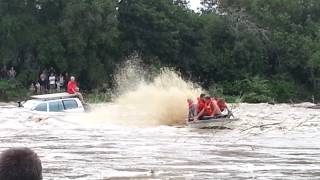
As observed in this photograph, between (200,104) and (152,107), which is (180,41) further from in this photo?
(200,104)

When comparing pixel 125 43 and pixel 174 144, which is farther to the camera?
pixel 125 43

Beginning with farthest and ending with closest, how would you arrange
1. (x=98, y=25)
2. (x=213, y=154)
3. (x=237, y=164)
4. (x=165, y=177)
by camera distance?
1. (x=98, y=25)
2. (x=213, y=154)
3. (x=237, y=164)
4. (x=165, y=177)

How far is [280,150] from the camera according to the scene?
707 inches

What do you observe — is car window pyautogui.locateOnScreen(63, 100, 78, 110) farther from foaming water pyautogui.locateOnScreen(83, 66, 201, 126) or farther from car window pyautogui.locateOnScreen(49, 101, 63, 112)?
foaming water pyautogui.locateOnScreen(83, 66, 201, 126)

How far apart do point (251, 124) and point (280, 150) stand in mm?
7556

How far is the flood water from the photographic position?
1385cm

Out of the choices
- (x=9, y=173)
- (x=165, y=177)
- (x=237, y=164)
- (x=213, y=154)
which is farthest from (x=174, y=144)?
(x=9, y=173)

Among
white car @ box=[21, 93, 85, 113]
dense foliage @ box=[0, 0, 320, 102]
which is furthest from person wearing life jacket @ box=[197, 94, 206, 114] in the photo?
dense foliage @ box=[0, 0, 320, 102]

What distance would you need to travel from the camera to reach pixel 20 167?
4082 millimetres

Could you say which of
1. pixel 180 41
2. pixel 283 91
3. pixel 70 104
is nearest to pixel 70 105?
pixel 70 104

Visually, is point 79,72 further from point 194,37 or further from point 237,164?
point 237,164

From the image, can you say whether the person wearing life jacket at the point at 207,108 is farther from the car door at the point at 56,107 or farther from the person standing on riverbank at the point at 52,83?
the person standing on riverbank at the point at 52,83

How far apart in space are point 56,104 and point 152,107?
4.33 meters

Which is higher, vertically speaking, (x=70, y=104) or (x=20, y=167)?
(x=20, y=167)
